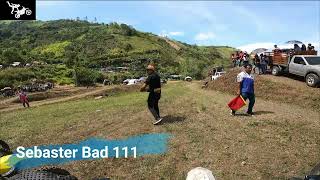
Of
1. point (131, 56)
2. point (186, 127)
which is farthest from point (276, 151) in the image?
point (131, 56)

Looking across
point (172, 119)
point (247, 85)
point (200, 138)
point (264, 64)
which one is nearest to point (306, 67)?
point (264, 64)

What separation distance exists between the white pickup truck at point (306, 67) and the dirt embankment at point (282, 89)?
1.67ft

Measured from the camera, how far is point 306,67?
2562 centimetres

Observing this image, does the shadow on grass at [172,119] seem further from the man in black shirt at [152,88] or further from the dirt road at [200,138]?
the man in black shirt at [152,88]

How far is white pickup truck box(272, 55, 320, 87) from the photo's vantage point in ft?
80.9

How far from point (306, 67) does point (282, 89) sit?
2362 mm

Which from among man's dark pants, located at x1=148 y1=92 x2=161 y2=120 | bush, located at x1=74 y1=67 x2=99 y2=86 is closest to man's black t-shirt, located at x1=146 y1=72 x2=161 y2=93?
man's dark pants, located at x1=148 y1=92 x2=161 y2=120

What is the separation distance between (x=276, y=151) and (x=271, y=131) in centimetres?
201

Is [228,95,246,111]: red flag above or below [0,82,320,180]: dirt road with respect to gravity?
above

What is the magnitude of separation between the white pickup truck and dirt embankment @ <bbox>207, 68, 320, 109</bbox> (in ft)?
1.67

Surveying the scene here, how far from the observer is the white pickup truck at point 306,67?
24.7 meters

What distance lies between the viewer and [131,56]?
401 ft

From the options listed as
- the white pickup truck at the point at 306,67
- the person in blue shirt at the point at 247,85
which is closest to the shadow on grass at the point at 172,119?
the person in blue shirt at the point at 247,85

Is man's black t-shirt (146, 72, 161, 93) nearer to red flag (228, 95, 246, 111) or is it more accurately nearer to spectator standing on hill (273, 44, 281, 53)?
red flag (228, 95, 246, 111)
